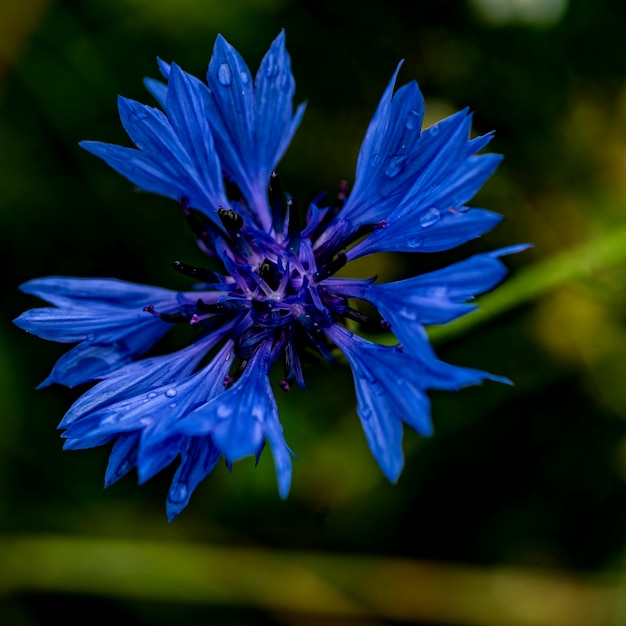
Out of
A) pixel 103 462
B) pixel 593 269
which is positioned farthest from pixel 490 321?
pixel 103 462

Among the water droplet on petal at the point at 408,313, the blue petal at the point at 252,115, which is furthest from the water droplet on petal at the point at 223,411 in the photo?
the blue petal at the point at 252,115

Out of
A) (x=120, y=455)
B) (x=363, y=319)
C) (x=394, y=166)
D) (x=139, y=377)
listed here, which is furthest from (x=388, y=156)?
(x=120, y=455)

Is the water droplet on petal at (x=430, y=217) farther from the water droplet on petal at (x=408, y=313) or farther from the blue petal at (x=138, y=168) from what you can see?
the blue petal at (x=138, y=168)

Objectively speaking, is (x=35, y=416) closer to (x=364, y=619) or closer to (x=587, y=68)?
(x=364, y=619)

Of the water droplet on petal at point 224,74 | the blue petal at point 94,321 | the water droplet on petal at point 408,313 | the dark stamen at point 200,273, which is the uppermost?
the water droplet on petal at point 224,74

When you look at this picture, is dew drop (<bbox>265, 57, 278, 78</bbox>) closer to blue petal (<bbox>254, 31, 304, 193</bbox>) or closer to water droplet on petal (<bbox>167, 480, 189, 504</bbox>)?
blue petal (<bbox>254, 31, 304, 193</bbox>)

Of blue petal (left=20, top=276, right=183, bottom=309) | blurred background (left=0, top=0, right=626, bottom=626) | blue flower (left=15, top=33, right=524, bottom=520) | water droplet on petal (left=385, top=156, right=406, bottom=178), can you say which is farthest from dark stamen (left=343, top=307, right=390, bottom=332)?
blurred background (left=0, top=0, right=626, bottom=626)
